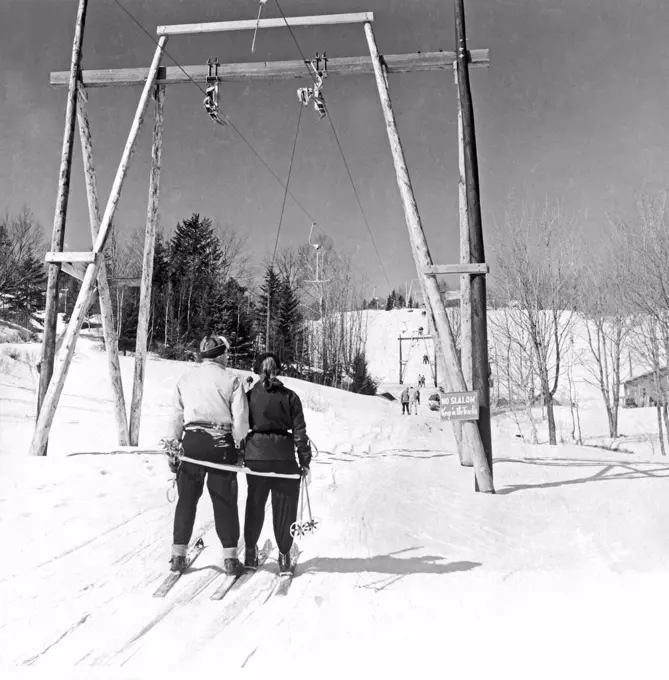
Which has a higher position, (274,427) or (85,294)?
(85,294)

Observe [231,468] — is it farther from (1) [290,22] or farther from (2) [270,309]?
(2) [270,309]

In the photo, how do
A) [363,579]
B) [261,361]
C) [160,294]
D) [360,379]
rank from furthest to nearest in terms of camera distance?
[160,294], [360,379], [261,361], [363,579]

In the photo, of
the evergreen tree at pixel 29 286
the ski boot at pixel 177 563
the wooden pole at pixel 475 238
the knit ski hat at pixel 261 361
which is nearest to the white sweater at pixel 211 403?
the knit ski hat at pixel 261 361

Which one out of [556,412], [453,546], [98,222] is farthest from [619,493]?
[556,412]

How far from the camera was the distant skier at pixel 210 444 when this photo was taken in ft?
14.1

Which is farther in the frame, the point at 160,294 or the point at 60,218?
the point at 160,294

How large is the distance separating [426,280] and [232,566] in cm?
519

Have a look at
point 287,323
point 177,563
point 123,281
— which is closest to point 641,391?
point 287,323

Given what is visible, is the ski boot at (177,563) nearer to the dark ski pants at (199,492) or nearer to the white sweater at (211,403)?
the dark ski pants at (199,492)

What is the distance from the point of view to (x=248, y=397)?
4473 mm

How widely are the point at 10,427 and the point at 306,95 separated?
815 cm

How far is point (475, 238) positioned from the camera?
27.3 ft

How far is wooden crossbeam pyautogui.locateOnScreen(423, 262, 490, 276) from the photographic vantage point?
809cm

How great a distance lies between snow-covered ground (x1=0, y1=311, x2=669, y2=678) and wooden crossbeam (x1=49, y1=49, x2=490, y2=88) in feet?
20.8
